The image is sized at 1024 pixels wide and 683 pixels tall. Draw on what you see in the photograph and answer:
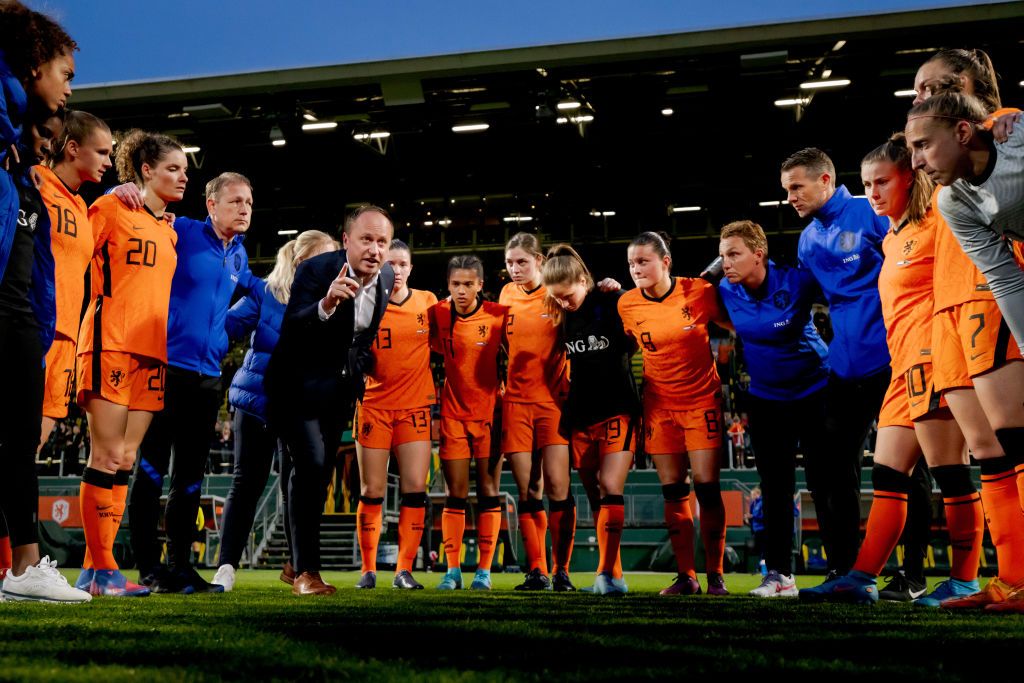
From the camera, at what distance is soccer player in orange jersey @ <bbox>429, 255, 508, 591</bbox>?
6.43 m

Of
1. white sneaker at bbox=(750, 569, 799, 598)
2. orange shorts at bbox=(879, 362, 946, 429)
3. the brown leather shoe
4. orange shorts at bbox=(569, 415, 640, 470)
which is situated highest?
orange shorts at bbox=(879, 362, 946, 429)

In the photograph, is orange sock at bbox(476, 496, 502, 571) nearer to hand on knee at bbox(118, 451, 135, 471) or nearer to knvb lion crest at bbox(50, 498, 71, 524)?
hand on knee at bbox(118, 451, 135, 471)

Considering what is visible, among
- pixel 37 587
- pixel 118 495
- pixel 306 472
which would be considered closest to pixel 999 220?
pixel 306 472

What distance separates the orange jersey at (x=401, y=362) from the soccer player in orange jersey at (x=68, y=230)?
241 cm

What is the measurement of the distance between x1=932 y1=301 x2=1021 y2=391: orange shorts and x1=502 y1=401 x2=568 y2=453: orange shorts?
3.02 metres

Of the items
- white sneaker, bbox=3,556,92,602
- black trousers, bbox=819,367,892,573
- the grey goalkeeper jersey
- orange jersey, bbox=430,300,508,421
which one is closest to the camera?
the grey goalkeeper jersey

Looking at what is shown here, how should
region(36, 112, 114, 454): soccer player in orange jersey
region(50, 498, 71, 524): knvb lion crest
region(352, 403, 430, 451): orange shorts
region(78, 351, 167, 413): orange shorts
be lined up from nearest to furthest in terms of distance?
region(36, 112, 114, 454): soccer player in orange jersey → region(78, 351, 167, 413): orange shorts → region(352, 403, 430, 451): orange shorts → region(50, 498, 71, 524): knvb lion crest

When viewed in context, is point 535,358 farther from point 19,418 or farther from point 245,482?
point 19,418

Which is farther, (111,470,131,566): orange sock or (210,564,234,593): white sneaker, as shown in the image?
(210,564,234,593): white sneaker

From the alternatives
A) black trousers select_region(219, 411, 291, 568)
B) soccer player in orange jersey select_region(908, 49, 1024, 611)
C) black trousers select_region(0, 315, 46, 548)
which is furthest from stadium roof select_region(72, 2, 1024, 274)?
black trousers select_region(0, 315, 46, 548)

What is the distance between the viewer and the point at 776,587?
16.4 feet

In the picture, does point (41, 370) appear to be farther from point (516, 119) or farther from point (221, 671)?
point (516, 119)

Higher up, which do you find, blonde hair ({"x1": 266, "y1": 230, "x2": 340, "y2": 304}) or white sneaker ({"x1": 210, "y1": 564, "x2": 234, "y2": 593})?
blonde hair ({"x1": 266, "y1": 230, "x2": 340, "y2": 304})

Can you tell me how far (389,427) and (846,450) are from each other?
3152 mm
